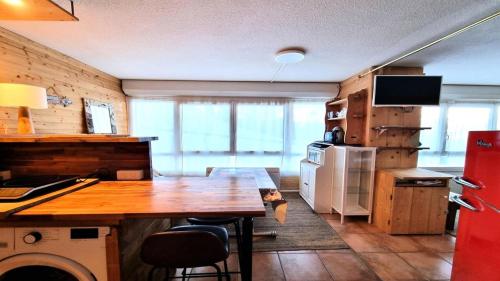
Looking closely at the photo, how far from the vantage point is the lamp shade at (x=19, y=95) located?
1.62 m

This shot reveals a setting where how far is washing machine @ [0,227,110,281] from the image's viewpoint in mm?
1014

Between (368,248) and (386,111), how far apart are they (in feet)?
6.27

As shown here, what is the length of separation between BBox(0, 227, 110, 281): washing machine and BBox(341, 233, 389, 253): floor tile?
96.2 inches

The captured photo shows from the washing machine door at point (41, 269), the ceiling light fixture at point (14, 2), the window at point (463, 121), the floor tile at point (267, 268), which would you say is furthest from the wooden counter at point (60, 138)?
the window at point (463, 121)

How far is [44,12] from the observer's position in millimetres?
1312

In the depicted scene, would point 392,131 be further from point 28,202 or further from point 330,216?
point 28,202

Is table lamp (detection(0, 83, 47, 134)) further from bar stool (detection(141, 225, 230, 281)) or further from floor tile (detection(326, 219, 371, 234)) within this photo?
floor tile (detection(326, 219, 371, 234))

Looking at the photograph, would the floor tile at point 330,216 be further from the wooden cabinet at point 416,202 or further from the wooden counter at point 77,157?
the wooden counter at point 77,157

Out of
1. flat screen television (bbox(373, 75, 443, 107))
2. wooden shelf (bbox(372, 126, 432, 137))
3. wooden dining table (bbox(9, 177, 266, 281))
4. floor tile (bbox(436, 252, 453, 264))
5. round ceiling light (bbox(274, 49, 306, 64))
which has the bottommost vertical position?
floor tile (bbox(436, 252, 453, 264))

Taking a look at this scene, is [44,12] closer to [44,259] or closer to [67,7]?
[67,7]

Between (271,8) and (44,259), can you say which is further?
(271,8)

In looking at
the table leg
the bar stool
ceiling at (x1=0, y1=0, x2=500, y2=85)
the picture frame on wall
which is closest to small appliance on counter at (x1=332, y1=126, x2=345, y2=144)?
ceiling at (x1=0, y1=0, x2=500, y2=85)

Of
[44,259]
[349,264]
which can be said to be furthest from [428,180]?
[44,259]

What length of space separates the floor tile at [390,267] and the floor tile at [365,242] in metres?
0.09
